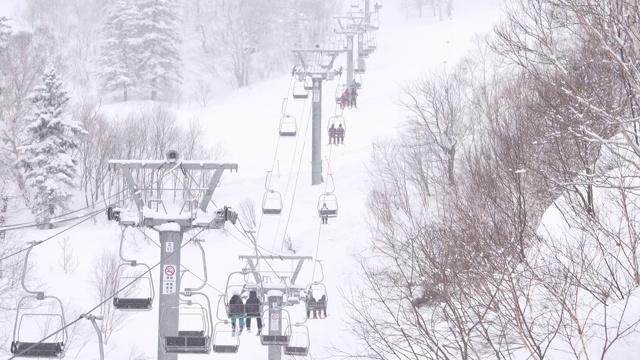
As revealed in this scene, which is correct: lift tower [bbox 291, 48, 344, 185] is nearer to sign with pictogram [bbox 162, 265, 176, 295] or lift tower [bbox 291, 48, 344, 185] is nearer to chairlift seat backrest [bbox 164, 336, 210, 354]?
sign with pictogram [bbox 162, 265, 176, 295]

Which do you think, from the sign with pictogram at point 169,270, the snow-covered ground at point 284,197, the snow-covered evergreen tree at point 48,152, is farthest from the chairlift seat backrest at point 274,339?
the snow-covered evergreen tree at point 48,152

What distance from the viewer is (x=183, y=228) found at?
692 inches

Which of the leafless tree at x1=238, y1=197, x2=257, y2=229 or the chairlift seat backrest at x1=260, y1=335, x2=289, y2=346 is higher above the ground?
the leafless tree at x1=238, y1=197, x2=257, y2=229

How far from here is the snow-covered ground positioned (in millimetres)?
31109

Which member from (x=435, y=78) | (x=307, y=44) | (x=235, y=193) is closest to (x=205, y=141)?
(x=235, y=193)

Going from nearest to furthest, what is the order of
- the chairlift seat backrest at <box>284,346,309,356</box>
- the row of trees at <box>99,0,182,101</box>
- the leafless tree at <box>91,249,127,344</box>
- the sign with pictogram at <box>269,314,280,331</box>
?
1. the chairlift seat backrest at <box>284,346,309,356</box>
2. the sign with pictogram at <box>269,314,280,331</box>
3. the leafless tree at <box>91,249,127,344</box>
4. the row of trees at <box>99,0,182,101</box>

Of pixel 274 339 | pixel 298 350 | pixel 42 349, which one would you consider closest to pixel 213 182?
pixel 42 349

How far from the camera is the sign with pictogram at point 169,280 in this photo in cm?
1731

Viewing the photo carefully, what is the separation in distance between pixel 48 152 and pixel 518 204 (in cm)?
3400

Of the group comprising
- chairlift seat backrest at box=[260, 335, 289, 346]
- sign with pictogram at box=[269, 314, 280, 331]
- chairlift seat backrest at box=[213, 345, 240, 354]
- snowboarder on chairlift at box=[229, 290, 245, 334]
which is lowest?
chairlift seat backrest at box=[213, 345, 240, 354]

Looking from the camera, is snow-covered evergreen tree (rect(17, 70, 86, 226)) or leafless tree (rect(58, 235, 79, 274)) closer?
leafless tree (rect(58, 235, 79, 274))

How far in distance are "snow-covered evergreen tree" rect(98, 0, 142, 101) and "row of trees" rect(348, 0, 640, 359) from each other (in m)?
24.3

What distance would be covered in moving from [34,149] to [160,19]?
25.4m

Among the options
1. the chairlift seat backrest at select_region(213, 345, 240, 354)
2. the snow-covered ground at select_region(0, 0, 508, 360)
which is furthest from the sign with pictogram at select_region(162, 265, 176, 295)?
the snow-covered ground at select_region(0, 0, 508, 360)
